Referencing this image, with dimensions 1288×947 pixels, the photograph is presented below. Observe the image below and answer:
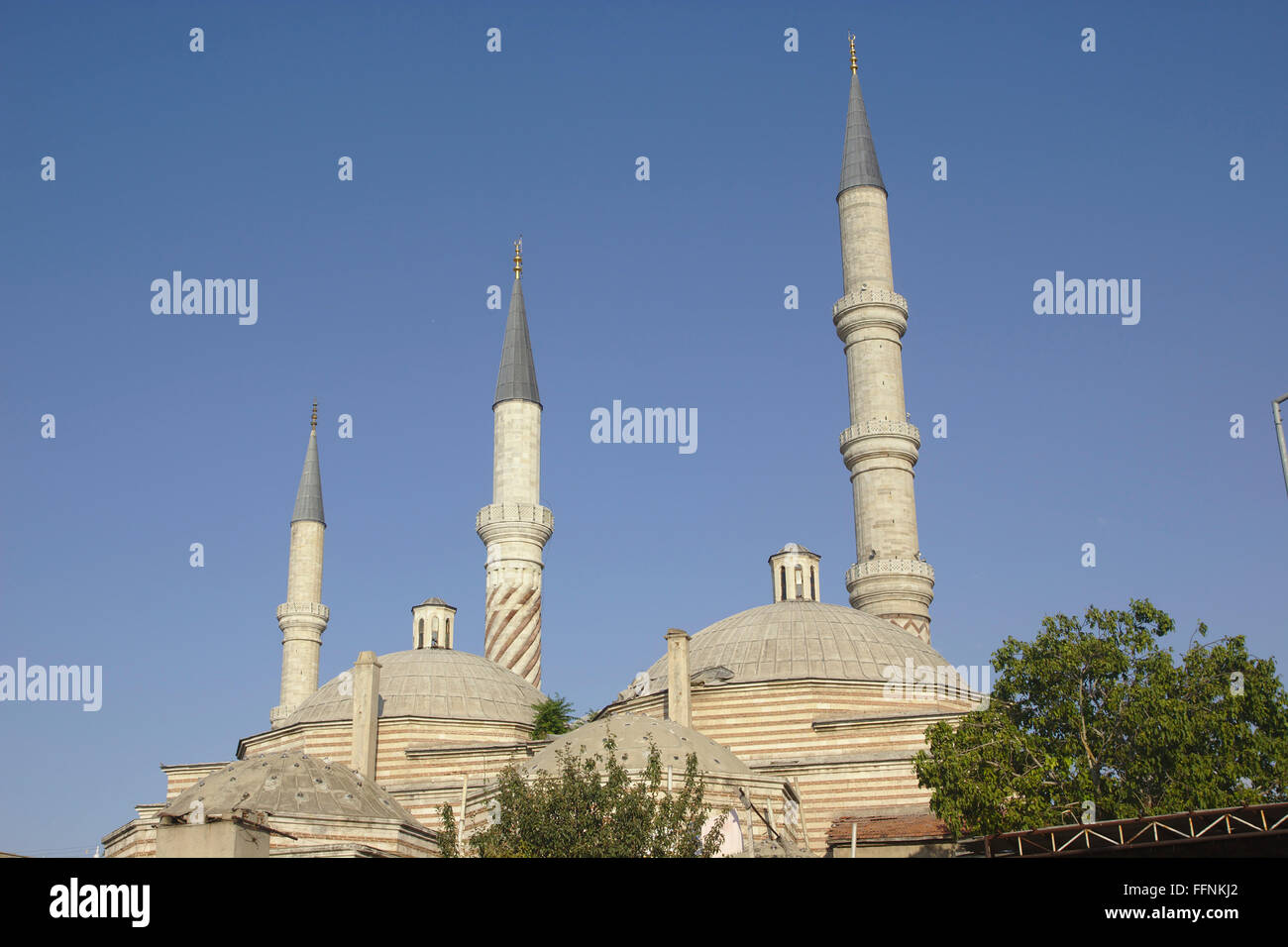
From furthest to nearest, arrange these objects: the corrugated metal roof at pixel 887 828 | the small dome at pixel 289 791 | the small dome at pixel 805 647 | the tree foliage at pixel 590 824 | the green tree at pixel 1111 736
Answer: the small dome at pixel 805 647 < the small dome at pixel 289 791 < the corrugated metal roof at pixel 887 828 < the green tree at pixel 1111 736 < the tree foliage at pixel 590 824

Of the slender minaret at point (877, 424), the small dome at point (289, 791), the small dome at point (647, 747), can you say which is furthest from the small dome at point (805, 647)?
the small dome at point (289, 791)

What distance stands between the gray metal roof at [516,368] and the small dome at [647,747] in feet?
60.6

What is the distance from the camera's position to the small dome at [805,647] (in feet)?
126

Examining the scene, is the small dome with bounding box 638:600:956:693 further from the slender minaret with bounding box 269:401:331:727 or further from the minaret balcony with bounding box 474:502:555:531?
the slender minaret with bounding box 269:401:331:727

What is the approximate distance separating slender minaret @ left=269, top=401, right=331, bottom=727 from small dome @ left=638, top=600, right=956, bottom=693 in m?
17.1

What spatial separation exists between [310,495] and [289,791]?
2369 cm

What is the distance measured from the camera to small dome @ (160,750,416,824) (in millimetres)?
31750

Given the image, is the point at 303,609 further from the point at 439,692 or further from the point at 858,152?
the point at 858,152

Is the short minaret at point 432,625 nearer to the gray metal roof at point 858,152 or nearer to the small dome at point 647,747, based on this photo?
the small dome at point 647,747

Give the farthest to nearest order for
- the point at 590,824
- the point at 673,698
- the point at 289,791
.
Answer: the point at 673,698
the point at 289,791
the point at 590,824

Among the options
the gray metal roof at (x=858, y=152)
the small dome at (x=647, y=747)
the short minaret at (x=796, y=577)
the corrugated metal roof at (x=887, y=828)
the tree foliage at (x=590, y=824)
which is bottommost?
the corrugated metal roof at (x=887, y=828)

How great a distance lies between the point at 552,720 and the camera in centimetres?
4194

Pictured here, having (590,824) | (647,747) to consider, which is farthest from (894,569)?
(590,824)
